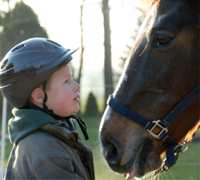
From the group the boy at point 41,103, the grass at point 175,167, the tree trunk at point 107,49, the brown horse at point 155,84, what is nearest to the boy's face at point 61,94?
the boy at point 41,103

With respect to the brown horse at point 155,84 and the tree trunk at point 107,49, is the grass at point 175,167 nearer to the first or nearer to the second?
the tree trunk at point 107,49

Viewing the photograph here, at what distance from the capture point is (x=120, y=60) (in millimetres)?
8820

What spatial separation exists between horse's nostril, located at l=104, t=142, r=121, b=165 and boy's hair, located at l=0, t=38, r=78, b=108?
2.08 feet

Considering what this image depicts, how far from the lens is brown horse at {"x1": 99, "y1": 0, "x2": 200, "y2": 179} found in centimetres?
173

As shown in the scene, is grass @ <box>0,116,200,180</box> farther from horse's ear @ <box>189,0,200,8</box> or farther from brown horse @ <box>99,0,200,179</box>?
horse's ear @ <box>189,0,200,8</box>

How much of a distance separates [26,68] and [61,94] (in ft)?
0.97

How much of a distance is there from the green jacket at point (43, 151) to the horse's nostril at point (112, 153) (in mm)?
146

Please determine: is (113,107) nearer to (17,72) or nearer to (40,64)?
(40,64)

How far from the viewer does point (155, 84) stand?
176 centimetres

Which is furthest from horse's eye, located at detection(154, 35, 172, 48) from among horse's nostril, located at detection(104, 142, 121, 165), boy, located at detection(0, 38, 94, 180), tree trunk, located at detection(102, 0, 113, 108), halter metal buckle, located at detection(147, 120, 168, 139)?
tree trunk, located at detection(102, 0, 113, 108)

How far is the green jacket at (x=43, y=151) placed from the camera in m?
1.48

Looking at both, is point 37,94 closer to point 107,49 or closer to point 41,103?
point 41,103

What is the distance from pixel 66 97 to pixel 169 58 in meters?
0.73

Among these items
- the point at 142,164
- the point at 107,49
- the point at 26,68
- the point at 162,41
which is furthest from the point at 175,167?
the point at 26,68
